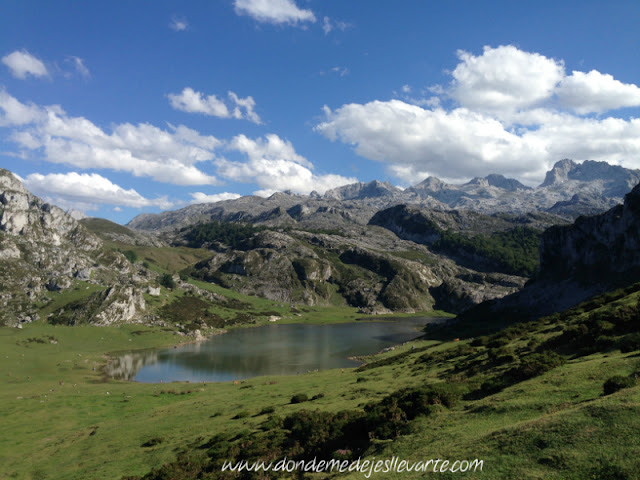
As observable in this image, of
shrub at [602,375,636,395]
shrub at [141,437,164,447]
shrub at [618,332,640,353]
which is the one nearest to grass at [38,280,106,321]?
shrub at [141,437,164,447]

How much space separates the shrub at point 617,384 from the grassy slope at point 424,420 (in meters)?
0.92

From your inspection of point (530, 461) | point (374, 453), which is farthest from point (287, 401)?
point (530, 461)

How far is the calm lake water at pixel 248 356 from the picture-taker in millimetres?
111562

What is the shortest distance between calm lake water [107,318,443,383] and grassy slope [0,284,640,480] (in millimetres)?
26171

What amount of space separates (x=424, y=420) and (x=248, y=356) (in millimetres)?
122069

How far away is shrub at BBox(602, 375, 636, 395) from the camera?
19109mm

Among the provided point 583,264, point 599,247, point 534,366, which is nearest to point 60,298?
point 534,366

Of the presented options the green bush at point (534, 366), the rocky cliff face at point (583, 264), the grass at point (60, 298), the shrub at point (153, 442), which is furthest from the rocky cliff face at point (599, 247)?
the grass at point (60, 298)

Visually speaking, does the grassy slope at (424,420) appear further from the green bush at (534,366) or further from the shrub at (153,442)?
the green bush at (534,366)

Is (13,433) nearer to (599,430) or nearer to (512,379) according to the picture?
(512,379)

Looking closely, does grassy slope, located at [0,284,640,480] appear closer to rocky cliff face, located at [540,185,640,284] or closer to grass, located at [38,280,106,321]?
grass, located at [38,280,106,321]

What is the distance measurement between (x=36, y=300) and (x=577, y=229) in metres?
262

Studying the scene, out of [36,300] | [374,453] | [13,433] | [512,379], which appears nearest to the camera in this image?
[374,453]

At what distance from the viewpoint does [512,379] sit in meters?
27.8
